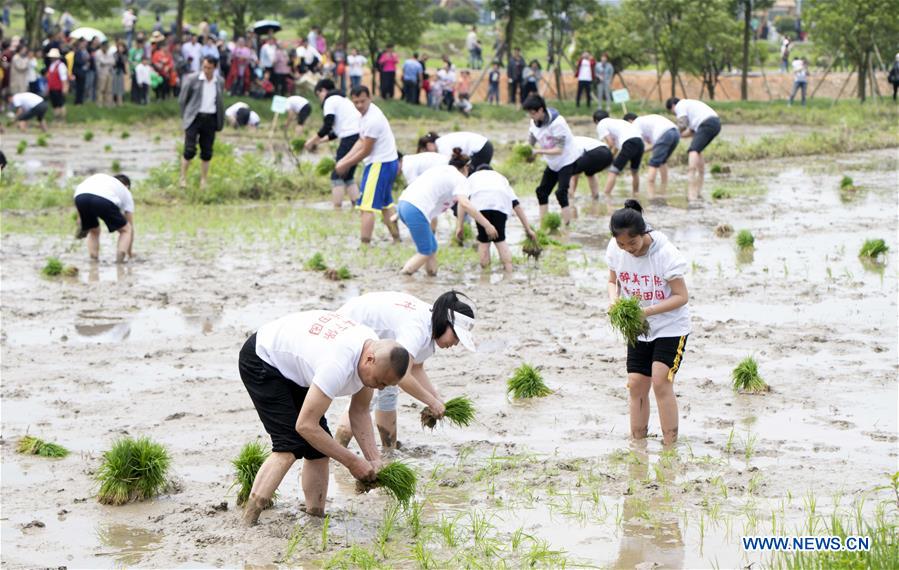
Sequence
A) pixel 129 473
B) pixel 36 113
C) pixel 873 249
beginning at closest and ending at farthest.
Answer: pixel 129 473, pixel 873 249, pixel 36 113

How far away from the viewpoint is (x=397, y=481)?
662cm

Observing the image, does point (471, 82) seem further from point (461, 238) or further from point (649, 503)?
point (649, 503)

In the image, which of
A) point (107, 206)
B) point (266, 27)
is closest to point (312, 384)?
point (107, 206)

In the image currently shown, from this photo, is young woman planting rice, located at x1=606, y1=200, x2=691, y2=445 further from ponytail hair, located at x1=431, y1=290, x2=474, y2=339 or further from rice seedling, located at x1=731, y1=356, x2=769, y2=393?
rice seedling, located at x1=731, y1=356, x2=769, y2=393

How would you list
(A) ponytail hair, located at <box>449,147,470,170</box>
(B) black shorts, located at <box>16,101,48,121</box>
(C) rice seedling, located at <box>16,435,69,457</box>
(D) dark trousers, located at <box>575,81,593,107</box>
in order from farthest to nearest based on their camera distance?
(D) dark trousers, located at <box>575,81,593,107</box>, (B) black shorts, located at <box>16,101,48,121</box>, (A) ponytail hair, located at <box>449,147,470,170</box>, (C) rice seedling, located at <box>16,435,69,457</box>

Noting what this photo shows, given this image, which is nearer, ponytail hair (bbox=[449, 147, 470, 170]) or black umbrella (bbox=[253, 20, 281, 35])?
ponytail hair (bbox=[449, 147, 470, 170])

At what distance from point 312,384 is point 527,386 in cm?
321

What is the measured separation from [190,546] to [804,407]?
14.6 ft

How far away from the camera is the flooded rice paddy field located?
6.61 metres

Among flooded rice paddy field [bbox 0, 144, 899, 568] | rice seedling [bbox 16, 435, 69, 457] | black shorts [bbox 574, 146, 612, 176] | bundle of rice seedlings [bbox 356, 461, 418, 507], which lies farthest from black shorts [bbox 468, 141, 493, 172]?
bundle of rice seedlings [bbox 356, 461, 418, 507]

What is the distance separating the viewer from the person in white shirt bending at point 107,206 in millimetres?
13398

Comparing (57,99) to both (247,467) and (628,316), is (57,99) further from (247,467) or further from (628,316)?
(628,316)

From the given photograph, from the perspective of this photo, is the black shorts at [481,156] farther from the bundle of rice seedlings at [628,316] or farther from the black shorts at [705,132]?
the bundle of rice seedlings at [628,316]

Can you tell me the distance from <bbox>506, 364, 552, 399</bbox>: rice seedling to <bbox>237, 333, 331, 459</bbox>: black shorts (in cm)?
281
